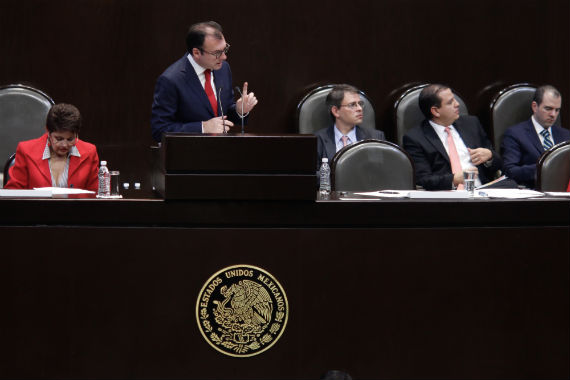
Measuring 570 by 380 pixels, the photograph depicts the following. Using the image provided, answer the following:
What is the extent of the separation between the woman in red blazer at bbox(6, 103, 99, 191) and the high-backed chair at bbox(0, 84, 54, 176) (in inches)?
40.1

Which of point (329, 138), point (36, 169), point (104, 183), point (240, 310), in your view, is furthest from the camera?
point (329, 138)

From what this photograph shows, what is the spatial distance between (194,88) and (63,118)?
0.81 metres

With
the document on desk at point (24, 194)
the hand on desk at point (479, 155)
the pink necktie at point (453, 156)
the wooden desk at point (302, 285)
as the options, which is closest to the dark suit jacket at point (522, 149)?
the hand on desk at point (479, 155)

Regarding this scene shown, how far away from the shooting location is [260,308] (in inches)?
97.6

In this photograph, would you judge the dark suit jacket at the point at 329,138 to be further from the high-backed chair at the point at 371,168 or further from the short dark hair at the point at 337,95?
the high-backed chair at the point at 371,168

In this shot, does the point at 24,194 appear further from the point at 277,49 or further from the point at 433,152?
the point at 277,49

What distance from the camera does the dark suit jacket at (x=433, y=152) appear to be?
4.02m

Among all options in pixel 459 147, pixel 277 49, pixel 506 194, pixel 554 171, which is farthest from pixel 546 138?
pixel 506 194

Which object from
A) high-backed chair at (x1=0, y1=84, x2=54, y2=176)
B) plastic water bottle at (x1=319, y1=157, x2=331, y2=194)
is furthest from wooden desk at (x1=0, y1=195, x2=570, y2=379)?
high-backed chair at (x1=0, y1=84, x2=54, y2=176)

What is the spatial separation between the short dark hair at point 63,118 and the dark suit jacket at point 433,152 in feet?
5.56

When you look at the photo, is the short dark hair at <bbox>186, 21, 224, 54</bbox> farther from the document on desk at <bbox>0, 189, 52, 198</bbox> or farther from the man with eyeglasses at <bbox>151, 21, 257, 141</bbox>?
the document on desk at <bbox>0, 189, 52, 198</bbox>

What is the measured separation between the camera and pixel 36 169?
3.13 m

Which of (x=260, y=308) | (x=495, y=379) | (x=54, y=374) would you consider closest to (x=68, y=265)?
(x=54, y=374)

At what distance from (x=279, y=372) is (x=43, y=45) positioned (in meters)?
2.63
